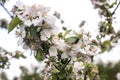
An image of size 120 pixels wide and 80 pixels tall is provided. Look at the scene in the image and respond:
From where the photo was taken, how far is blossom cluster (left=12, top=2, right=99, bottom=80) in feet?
9.05

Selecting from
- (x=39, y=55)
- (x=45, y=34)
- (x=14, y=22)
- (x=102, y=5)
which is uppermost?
(x=102, y=5)

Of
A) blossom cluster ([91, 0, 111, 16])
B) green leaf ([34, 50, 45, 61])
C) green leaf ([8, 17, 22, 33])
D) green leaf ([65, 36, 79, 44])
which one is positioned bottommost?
green leaf ([34, 50, 45, 61])

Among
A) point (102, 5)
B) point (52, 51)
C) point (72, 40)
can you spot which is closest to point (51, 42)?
point (52, 51)

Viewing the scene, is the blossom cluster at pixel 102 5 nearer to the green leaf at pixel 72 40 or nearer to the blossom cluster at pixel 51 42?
the blossom cluster at pixel 51 42

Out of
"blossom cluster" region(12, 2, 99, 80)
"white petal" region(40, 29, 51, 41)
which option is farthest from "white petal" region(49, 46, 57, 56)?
"white petal" region(40, 29, 51, 41)

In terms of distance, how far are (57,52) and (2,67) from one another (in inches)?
95.2

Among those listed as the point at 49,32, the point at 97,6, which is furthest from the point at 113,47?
the point at 49,32

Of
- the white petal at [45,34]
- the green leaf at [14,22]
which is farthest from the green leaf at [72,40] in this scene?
the green leaf at [14,22]

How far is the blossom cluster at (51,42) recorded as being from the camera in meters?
2.76

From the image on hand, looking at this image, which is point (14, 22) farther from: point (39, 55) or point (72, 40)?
point (72, 40)

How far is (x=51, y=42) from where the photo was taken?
2.88 metres

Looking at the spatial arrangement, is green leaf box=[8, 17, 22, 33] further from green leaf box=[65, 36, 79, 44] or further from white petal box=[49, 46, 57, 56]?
green leaf box=[65, 36, 79, 44]

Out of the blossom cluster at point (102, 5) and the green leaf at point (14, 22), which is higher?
the blossom cluster at point (102, 5)

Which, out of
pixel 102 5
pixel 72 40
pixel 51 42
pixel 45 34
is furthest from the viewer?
pixel 102 5
